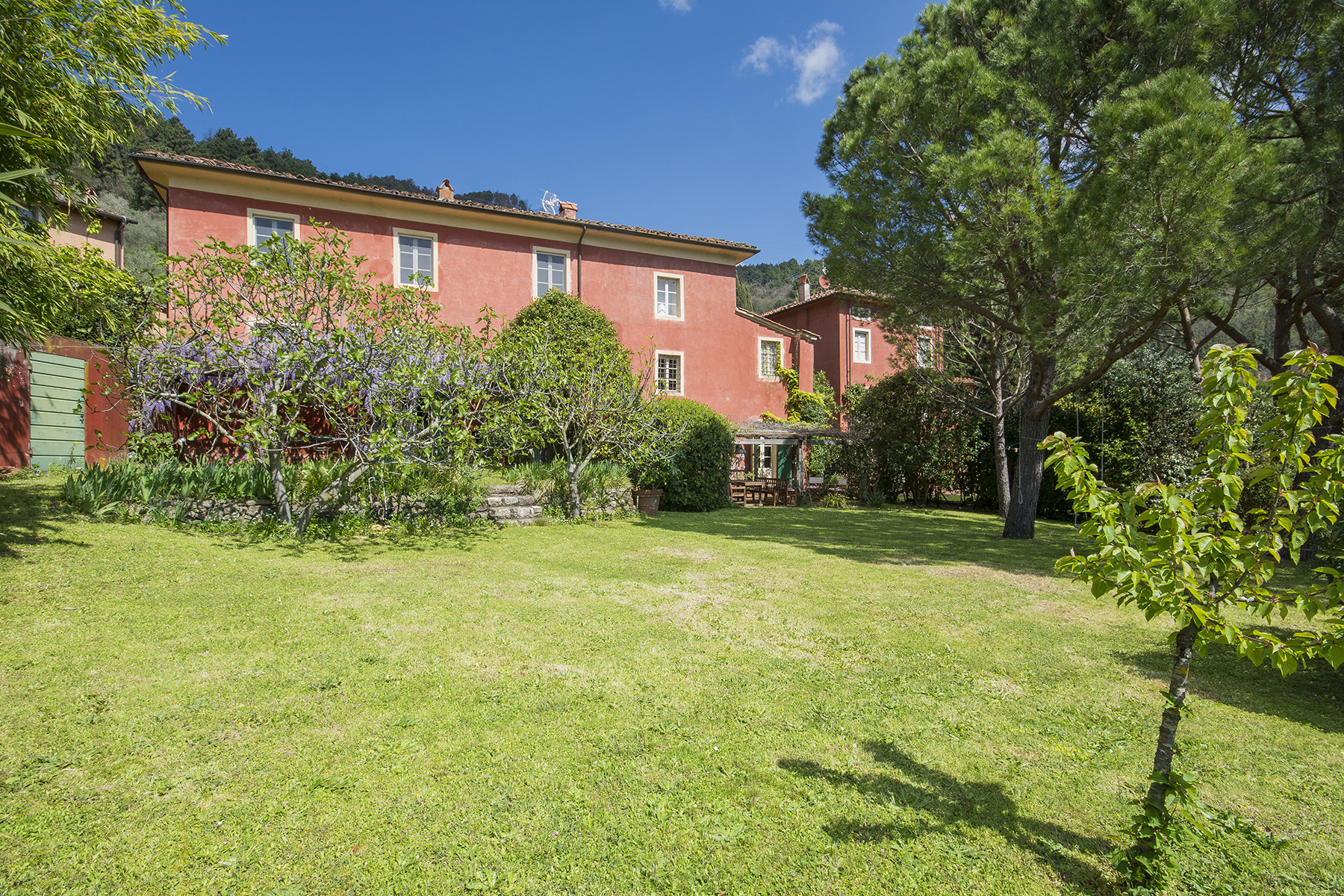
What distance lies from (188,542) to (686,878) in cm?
784

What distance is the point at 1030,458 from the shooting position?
1177cm

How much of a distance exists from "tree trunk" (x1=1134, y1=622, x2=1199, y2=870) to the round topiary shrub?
11956 mm

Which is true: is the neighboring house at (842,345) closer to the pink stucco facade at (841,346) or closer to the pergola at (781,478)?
the pink stucco facade at (841,346)

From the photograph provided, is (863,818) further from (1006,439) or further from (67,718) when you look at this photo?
(1006,439)

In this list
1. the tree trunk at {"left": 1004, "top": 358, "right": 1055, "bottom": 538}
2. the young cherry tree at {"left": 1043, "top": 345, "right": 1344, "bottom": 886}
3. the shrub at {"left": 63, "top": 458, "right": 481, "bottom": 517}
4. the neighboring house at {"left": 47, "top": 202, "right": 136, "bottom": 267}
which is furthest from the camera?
the neighboring house at {"left": 47, "top": 202, "right": 136, "bottom": 267}

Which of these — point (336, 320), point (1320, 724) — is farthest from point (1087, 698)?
point (336, 320)

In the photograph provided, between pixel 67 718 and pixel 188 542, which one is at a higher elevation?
pixel 188 542

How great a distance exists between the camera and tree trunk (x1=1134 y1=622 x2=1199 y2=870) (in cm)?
232

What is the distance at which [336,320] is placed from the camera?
9.12 meters

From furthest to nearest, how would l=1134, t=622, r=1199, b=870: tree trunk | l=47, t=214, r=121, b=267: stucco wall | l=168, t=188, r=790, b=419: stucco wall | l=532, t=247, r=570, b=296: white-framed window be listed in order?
1. l=47, t=214, r=121, b=267: stucco wall
2. l=532, t=247, r=570, b=296: white-framed window
3. l=168, t=188, r=790, b=419: stucco wall
4. l=1134, t=622, r=1199, b=870: tree trunk

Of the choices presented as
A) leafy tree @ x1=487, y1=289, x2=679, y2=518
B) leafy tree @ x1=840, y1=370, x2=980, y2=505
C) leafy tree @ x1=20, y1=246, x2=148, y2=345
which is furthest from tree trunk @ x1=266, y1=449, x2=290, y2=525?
leafy tree @ x1=840, y1=370, x2=980, y2=505

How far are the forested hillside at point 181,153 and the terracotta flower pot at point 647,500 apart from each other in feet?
71.5

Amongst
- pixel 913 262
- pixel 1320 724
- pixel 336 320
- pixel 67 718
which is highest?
pixel 913 262

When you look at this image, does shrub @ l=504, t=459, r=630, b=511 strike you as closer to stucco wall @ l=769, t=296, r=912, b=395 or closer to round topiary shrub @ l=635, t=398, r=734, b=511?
round topiary shrub @ l=635, t=398, r=734, b=511
